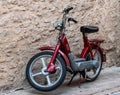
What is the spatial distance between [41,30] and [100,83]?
1412 mm

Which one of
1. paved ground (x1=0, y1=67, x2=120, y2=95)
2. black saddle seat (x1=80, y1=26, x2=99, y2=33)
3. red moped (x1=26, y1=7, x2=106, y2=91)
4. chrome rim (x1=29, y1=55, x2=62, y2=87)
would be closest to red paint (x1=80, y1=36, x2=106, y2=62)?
red moped (x1=26, y1=7, x2=106, y2=91)

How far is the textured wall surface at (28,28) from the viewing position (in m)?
5.64

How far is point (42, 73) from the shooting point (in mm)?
5602

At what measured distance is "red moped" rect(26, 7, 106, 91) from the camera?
216 inches

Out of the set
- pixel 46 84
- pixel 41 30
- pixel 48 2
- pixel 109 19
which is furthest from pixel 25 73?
pixel 109 19

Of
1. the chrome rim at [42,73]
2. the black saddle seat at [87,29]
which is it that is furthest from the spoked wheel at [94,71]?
the chrome rim at [42,73]

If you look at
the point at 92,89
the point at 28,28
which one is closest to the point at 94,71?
the point at 92,89

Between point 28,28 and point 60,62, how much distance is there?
0.85 meters

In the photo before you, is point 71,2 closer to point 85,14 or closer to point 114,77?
point 85,14

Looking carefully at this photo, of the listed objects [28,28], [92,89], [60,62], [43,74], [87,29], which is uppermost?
[28,28]

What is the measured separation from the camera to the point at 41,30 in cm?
606

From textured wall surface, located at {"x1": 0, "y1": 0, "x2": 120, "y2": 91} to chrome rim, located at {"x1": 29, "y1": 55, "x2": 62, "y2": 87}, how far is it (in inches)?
8.1

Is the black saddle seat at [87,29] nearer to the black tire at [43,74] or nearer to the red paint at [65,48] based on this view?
the red paint at [65,48]

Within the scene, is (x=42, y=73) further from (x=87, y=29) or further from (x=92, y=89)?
(x=87, y=29)
